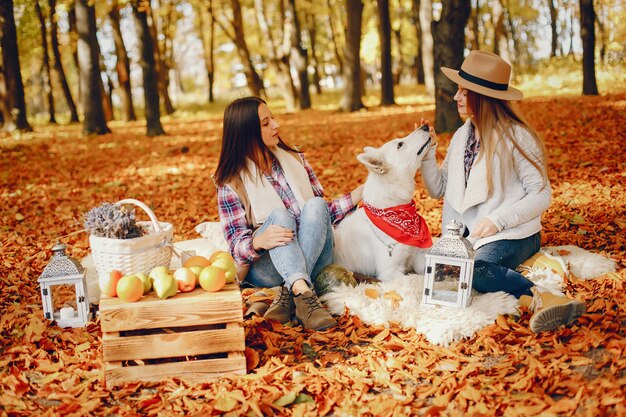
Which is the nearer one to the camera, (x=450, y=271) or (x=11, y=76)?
(x=450, y=271)

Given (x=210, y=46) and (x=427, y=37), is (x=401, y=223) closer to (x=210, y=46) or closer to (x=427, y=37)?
(x=427, y=37)

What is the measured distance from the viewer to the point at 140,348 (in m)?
3.02

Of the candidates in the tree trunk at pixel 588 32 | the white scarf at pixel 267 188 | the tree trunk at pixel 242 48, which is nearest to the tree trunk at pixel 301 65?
the tree trunk at pixel 242 48

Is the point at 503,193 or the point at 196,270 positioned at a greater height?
the point at 503,193

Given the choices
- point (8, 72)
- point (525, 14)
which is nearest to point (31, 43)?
point (8, 72)

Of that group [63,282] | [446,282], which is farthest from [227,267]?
[446,282]

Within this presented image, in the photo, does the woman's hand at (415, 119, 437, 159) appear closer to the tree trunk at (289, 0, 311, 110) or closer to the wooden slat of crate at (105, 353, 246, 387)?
the wooden slat of crate at (105, 353, 246, 387)

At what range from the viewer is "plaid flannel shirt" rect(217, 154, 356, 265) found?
159 inches

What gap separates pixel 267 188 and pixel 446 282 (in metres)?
1.45

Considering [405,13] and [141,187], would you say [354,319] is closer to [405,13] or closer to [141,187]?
[141,187]

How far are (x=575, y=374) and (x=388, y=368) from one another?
3.11 feet

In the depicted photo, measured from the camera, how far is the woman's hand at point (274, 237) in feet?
12.5

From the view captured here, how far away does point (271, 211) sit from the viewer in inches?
163

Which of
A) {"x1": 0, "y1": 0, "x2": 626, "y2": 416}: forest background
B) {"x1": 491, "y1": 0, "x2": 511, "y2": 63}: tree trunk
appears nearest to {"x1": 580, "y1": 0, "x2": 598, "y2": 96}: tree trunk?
{"x1": 0, "y1": 0, "x2": 626, "y2": 416}: forest background
